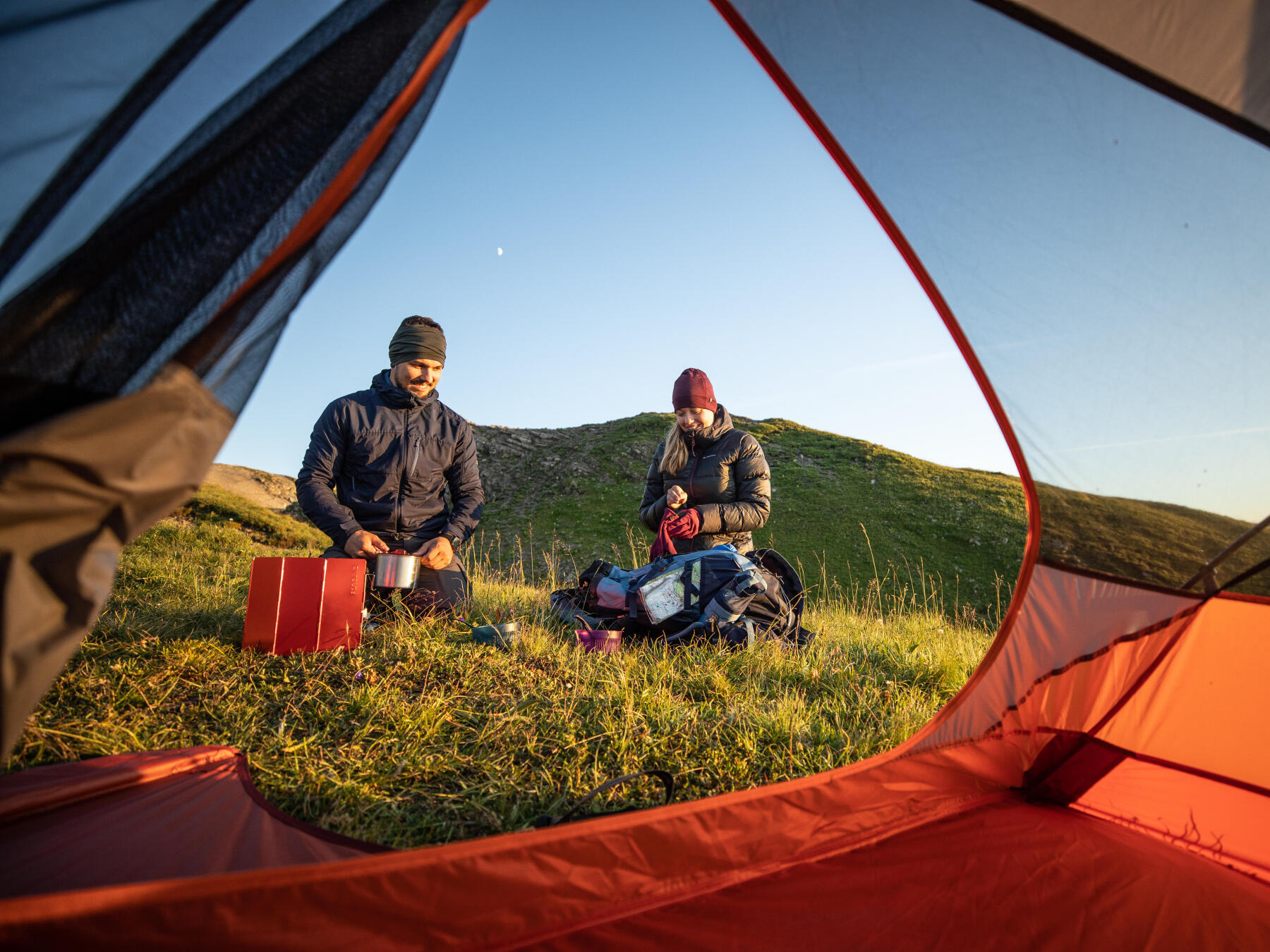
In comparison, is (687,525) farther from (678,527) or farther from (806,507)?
(806,507)

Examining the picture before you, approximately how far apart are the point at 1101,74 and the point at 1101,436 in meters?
0.83

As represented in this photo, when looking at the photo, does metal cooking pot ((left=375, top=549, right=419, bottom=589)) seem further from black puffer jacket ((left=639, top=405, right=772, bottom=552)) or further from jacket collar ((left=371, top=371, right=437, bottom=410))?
black puffer jacket ((left=639, top=405, right=772, bottom=552))

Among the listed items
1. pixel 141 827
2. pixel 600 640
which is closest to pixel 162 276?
pixel 141 827

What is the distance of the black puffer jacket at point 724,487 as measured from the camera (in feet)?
12.8

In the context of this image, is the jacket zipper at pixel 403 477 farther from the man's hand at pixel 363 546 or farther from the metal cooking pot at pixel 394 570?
the metal cooking pot at pixel 394 570

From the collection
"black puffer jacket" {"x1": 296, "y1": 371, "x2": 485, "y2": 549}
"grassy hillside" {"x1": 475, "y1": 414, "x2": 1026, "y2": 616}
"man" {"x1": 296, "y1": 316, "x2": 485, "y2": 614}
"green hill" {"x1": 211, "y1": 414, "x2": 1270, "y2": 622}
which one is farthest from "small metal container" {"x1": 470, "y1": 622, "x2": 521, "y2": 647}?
"grassy hillside" {"x1": 475, "y1": 414, "x2": 1026, "y2": 616}

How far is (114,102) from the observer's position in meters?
0.94

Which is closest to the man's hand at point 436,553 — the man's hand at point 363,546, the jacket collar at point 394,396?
the man's hand at point 363,546

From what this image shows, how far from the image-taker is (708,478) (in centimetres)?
405

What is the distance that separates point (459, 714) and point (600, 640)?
106cm

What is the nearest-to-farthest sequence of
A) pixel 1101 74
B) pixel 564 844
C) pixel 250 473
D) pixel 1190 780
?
1. pixel 564 844
2. pixel 1101 74
3. pixel 1190 780
4. pixel 250 473

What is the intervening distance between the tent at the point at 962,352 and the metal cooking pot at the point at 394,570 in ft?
4.14

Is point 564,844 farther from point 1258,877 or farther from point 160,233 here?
point 1258,877

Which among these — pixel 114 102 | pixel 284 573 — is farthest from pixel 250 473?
pixel 114 102
